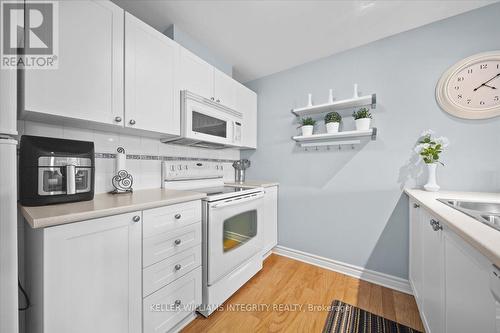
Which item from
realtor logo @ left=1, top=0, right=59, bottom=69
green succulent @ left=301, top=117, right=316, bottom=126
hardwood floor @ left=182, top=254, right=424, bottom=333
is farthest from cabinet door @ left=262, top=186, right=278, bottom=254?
realtor logo @ left=1, top=0, right=59, bottom=69

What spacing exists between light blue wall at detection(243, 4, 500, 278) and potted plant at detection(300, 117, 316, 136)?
0.23m

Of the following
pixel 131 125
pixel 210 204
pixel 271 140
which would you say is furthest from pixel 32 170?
pixel 271 140

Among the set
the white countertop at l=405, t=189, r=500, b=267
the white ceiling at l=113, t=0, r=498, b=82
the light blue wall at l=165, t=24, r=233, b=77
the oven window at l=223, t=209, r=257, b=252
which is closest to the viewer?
the white countertop at l=405, t=189, r=500, b=267

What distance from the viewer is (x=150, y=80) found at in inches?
54.8

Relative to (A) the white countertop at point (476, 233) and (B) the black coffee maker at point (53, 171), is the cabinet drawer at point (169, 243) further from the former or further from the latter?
(A) the white countertop at point (476, 233)

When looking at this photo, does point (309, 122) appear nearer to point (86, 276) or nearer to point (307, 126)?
point (307, 126)

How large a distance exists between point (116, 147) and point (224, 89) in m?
1.19

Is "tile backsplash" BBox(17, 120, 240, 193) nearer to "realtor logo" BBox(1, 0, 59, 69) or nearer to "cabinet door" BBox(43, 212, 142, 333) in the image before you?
"realtor logo" BBox(1, 0, 59, 69)

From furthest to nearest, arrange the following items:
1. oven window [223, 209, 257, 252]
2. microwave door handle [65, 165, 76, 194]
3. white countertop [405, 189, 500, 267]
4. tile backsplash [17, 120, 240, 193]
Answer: oven window [223, 209, 257, 252] < tile backsplash [17, 120, 240, 193] < microwave door handle [65, 165, 76, 194] < white countertop [405, 189, 500, 267]

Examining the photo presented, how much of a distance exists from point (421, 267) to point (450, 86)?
146 centimetres

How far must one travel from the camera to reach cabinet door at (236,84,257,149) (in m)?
2.29

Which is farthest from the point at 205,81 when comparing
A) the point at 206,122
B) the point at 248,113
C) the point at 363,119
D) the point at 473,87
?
the point at 473,87

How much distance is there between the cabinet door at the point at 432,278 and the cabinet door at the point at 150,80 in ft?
6.07

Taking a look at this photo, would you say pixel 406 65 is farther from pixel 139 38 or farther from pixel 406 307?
pixel 139 38
